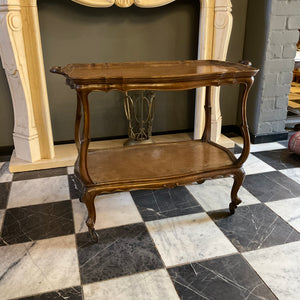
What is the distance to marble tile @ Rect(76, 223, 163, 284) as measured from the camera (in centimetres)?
143

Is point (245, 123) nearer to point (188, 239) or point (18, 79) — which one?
point (188, 239)

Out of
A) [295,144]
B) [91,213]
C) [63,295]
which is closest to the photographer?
[63,295]

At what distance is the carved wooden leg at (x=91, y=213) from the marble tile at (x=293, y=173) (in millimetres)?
1388

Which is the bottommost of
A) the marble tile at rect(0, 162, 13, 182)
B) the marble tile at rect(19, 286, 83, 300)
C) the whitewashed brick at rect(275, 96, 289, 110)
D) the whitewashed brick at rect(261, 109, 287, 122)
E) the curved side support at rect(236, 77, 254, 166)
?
the marble tile at rect(19, 286, 83, 300)

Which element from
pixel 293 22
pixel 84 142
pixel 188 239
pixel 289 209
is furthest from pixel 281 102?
pixel 84 142

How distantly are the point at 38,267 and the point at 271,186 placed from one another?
1.47 metres

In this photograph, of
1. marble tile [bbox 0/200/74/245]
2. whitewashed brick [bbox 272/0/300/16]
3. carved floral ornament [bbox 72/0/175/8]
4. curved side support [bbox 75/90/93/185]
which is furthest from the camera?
whitewashed brick [bbox 272/0/300/16]

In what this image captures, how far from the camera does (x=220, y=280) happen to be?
138 cm

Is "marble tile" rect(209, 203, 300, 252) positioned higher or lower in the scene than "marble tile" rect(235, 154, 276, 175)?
lower

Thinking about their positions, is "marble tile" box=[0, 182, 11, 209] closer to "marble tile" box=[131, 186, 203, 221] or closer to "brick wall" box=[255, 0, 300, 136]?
"marble tile" box=[131, 186, 203, 221]

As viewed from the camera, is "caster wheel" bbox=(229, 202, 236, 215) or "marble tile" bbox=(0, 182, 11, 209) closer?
"caster wheel" bbox=(229, 202, 236, 215)

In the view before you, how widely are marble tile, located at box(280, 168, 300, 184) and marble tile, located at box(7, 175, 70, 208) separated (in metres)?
1.47

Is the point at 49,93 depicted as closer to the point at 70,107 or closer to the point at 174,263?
the point at 70,107

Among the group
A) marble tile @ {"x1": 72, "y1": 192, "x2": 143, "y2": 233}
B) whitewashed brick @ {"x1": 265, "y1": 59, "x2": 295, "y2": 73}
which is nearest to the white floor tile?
whitewashed brick @ {"x1": 265, "y1": 59, "x2": 295, "y2": 73}
